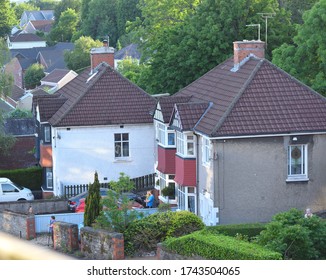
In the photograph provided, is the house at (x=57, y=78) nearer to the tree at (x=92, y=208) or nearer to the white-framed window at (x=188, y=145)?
the white-framed window at (x=188, y=145)

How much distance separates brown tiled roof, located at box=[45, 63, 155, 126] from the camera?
130 feet

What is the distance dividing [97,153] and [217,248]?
2093 centimetres

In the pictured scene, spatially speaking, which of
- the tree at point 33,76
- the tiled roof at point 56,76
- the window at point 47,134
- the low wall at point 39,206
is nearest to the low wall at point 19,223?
the low wall at point 39,206

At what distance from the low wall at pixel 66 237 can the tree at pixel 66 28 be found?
131877 mm

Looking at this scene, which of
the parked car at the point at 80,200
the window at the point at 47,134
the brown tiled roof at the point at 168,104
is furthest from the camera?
the window at the point at 47,134

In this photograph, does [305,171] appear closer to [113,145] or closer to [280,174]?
[280,174]

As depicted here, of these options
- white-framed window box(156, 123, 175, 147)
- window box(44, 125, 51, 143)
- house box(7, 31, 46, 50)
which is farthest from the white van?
house box(7, 31, 46, 50)

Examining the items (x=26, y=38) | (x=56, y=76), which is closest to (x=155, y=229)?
(x=56, y=76)

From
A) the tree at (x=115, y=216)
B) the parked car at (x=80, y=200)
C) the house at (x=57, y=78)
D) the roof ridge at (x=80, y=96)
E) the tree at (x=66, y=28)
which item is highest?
the tree at (x=66, y=28)

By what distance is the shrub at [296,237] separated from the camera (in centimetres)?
1998

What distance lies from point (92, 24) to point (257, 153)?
118612 millimetres

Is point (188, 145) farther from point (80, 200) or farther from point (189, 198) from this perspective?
point (80, 200)

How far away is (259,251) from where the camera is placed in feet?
60.8

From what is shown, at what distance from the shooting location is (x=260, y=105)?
31.7 m
